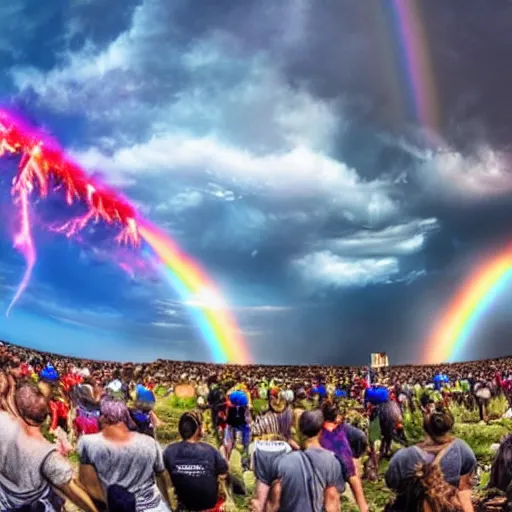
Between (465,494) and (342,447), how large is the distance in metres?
1.27

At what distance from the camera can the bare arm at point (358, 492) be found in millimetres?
7195

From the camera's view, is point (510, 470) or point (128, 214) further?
point (128, 214)

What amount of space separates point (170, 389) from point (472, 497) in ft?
12.6

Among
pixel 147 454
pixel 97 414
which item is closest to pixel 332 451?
pixel 147 454

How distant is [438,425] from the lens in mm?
7066

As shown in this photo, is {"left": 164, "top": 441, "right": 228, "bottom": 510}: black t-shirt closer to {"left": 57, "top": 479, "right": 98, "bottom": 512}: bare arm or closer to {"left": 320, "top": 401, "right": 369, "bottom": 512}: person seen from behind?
{"left": 57, "top": 479, "right": 98, "bottom": 512}: bare arm

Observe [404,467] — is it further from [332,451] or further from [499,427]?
[499,427]

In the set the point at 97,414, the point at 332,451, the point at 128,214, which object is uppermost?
the point at 128,214

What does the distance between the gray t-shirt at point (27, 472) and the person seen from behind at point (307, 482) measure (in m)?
2.03

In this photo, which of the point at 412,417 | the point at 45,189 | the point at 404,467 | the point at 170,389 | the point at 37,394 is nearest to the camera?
the point at 404,467

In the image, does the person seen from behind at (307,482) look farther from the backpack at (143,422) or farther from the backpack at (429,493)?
the backpack at (143,422)

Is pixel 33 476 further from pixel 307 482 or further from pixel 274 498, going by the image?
pixel 307 482

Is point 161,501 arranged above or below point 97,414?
below

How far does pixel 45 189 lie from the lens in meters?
11.3
